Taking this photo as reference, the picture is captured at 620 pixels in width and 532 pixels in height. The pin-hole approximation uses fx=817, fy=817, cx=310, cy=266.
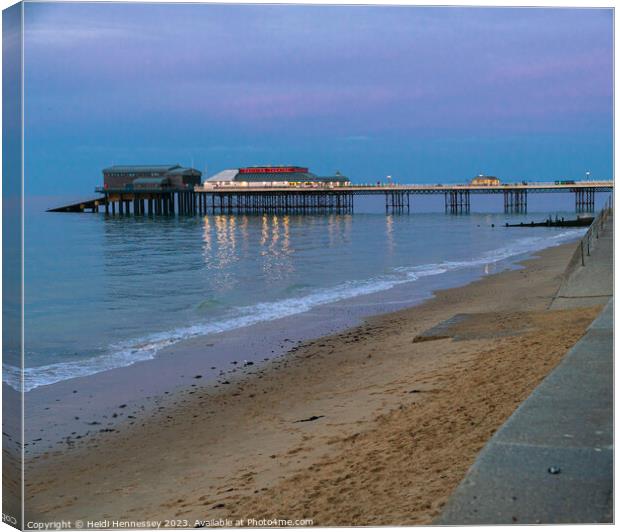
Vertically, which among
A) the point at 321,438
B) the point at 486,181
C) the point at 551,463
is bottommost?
the point at 321,438

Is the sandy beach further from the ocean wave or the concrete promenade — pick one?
the ocean wave

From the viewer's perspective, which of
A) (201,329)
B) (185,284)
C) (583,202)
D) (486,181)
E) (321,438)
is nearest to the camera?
(321,438)

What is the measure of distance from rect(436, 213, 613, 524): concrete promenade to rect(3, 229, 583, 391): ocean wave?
219 cm

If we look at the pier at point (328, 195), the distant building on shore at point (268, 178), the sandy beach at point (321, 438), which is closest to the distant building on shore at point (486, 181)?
the pier at point (328, 195)

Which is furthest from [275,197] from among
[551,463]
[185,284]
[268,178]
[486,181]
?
[551,463]

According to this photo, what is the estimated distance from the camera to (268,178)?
86.0m

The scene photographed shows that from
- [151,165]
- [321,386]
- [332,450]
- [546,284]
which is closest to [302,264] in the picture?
[546,284]

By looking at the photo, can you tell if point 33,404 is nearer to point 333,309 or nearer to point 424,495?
point 424,495

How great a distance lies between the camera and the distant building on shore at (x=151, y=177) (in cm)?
8244

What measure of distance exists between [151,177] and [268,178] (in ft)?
39.8

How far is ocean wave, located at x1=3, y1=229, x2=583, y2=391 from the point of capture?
8773 millimetres

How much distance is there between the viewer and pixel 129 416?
704cm

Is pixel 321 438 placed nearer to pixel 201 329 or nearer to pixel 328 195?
pixel 201 329

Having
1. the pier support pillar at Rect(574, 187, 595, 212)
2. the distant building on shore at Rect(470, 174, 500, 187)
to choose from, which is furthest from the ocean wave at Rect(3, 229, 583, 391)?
the distant building on shore at Rect(470, 174, 500, 187)
